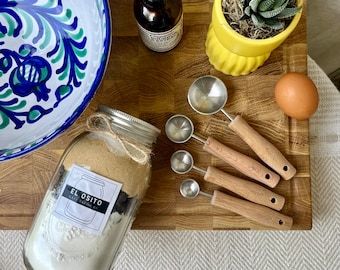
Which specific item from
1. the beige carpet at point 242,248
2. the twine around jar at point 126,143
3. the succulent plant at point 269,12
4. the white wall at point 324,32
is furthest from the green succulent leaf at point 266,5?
the beige carpet at point 242,248

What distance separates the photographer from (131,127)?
64cm

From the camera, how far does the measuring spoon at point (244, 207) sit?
705 mm

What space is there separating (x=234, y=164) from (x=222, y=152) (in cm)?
2

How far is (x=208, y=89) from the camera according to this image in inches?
28.3

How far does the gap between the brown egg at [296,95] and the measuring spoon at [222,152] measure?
0.09 metres

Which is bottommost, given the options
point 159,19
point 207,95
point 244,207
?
point 244,207

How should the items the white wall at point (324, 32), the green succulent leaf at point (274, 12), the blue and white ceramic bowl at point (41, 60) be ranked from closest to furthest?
the green succulent leaf at point (274, 12) → the blue and white ceramic bowl at point (41, 60) → the white wall at point (324, 32)

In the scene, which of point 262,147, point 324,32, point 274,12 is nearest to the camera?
point 274,12

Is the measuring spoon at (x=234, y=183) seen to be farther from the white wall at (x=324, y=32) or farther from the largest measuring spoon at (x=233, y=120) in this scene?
the white wall at (x=324, y=32)

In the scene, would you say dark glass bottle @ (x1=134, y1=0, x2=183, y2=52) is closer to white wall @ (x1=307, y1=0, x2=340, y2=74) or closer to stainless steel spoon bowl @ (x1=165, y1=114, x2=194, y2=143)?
stainless steel spoon bowl @ (x1=165, y1=114, x2=194, y2=143)

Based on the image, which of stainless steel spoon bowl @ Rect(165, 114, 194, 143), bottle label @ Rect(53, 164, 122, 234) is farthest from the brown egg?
bottle label @ Rect(53, 164, 122, 234)

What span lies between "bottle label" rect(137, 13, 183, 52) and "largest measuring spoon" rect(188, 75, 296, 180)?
64 mm

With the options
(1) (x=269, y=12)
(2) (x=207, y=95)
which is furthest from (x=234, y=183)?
(1) (x=269, y=12)

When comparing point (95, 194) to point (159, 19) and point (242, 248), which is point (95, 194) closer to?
point (159, 19)
